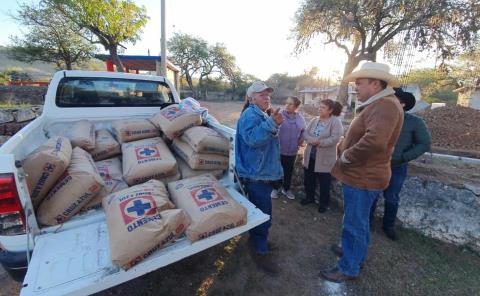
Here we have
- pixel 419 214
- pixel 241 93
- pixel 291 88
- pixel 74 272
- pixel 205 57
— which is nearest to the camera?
pixel 74 272

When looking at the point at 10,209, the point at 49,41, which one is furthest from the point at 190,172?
the point at 49,41

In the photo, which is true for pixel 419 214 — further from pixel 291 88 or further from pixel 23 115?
pixel 291 88

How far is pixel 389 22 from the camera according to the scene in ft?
37.8

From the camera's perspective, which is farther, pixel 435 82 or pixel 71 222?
pixel 435 82

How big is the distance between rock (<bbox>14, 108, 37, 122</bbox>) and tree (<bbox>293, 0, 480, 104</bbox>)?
1195cm

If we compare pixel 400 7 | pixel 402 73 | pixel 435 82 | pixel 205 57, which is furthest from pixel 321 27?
pixel 435 82

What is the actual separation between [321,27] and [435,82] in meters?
Answer: 34.6

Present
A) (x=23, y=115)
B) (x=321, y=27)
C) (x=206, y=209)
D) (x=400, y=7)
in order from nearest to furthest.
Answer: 1. (x=206, y=209)
2. (x=23, y=115)
3. (x=400, y=7)
4. (x=321, y=27)

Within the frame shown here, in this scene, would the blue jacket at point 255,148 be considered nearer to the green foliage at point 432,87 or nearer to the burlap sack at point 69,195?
the burlap sack at point 69,195

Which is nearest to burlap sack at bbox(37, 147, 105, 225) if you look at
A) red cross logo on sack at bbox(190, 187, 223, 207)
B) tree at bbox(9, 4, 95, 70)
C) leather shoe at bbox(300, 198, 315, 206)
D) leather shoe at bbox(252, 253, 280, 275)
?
red cross logo on sack at bbox(190, 187, 223, 207)

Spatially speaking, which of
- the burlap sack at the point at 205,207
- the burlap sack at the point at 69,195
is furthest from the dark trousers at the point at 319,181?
the burlap sack at the point at 69,195

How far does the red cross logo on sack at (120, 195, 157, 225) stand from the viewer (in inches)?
61.9

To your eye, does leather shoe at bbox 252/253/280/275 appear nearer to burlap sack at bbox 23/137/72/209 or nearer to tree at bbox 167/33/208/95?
burlap sack at bbox 23/137/72/209

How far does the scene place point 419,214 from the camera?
318cm
